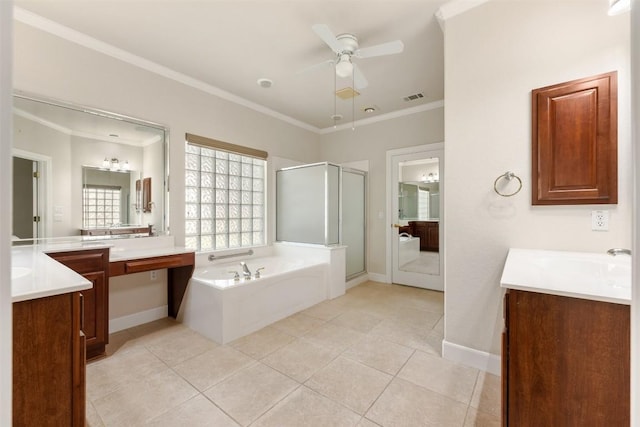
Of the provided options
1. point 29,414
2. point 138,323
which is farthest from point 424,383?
point 138,323

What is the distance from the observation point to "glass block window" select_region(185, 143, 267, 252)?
11.0 ft

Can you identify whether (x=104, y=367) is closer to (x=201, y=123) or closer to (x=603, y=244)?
(x=201, y=123)

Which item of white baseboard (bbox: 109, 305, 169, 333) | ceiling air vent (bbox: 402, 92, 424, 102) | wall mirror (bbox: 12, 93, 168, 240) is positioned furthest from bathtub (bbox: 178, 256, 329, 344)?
ceiling air vent (bbox: 402, 92, 424, 102)

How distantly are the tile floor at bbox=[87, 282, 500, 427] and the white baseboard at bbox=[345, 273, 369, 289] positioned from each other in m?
1.27

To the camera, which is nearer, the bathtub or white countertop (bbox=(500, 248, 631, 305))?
white countertop (bbox=(500, 248, 631, 305))

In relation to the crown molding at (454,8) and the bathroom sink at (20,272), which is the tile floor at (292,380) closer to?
the bathroom sink at (20,272)

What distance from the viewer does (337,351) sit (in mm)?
2287

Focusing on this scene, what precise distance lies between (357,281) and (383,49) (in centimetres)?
318

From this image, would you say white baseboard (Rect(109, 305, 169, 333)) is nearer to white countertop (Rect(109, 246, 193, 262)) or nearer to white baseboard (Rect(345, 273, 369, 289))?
white countertop (Rect(109, 246, 193, 262))

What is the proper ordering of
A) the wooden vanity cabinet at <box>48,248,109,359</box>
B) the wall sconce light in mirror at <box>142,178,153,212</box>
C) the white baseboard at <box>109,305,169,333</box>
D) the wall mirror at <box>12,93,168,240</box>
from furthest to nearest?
the wall sconce light in mirror at <box>142,178,153,212</box> < the white baseboard at <box>109,305,169,333</box> < the wall mirror at <box>12,93,168,240</box> < the wooden vanity cabinet at <box>48,248,109,359</box>

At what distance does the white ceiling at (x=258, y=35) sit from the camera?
2098 mm

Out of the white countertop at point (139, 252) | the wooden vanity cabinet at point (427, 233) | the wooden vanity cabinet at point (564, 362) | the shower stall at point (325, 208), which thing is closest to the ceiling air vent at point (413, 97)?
the shower stall at point (325, 208)

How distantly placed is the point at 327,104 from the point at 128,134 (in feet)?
8.01

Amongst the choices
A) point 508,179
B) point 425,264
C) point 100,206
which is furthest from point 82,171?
point 425,264
